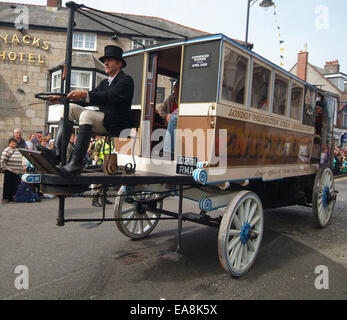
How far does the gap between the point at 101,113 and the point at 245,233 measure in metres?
2.27

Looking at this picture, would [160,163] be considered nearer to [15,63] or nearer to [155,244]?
[155,244]

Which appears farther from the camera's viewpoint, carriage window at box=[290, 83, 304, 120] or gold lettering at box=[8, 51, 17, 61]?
gold lettering at box=[8, 51, 17, 61]

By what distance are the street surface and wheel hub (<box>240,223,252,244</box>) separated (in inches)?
17.5

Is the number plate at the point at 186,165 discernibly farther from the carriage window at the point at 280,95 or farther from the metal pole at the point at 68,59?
the carriage window at the point at 280,95

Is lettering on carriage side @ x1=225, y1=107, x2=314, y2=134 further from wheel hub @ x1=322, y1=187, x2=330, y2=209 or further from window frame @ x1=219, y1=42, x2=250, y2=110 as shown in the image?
wheel hub @ x1=322, y1=187, x2=330, y2=209

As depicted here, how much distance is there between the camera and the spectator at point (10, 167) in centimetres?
820

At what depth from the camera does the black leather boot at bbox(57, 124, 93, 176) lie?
9.55 feet

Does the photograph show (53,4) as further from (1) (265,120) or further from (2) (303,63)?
(2) (303,63)

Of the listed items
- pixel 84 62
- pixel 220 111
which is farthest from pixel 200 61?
pixel 84 62

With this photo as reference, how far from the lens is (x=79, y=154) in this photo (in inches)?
121

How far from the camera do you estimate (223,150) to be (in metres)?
3.91

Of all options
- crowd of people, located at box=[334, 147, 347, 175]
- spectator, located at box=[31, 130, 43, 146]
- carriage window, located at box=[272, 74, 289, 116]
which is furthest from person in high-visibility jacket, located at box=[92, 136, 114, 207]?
crowd of people, located at box=[334, 147, 347, 175]

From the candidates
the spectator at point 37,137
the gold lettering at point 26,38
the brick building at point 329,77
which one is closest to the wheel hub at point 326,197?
the spectator at point 37,137
